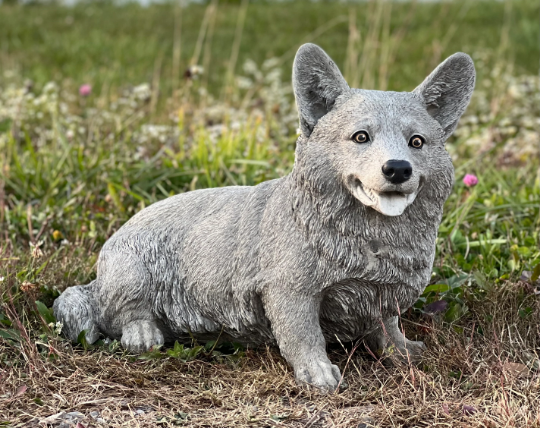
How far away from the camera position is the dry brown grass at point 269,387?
260 centimetres

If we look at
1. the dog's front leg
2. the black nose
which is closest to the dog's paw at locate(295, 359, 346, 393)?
the dog's front leg

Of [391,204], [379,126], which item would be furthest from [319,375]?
[379,126]

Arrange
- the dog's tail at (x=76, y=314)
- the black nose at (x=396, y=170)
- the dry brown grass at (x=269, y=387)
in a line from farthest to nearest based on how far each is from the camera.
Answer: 1. the dog's tail at (x=76, y=314)
2. the dry brown grass at (x=269, y=387)
3. the black nose at (x=396, y=170)

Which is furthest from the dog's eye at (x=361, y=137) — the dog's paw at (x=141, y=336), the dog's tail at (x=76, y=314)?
the dog's tail at (x=76, y=314)

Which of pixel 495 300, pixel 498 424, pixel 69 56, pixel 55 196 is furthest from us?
pixel 69 56

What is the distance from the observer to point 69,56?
941 centimetres

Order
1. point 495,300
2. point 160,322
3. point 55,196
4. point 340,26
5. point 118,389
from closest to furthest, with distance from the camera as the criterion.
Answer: point 118,389
point 160,322
point 495,300
point 55,196
point 340,26

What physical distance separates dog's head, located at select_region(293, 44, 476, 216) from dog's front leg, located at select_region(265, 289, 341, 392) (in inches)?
19.7

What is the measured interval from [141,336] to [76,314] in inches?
13.5

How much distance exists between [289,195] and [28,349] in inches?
50.0

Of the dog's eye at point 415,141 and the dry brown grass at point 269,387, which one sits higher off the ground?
the dog's eye at point 415,141

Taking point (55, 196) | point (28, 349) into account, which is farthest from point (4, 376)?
point (55, 196)

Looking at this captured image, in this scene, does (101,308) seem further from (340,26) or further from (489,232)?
(340,26)

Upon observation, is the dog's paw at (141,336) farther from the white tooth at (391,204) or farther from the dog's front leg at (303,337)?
the white tooth at (391,204)
